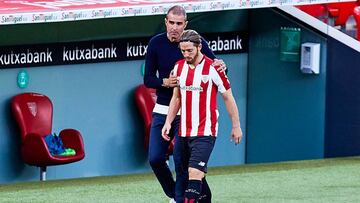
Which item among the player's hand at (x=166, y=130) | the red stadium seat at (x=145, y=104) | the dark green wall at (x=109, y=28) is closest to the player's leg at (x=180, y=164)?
the player's hand at (x=166, y=130)

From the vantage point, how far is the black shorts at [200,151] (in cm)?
985

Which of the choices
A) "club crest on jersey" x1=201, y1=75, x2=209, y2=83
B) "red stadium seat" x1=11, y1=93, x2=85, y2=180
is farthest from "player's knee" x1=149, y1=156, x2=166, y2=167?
"red stadium seat" x1=11, y1=93, x2=85, y2=180

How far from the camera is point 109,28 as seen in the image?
573 inches

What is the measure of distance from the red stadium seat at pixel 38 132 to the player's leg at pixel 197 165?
3.97 meters

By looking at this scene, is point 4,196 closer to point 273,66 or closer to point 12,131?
point 12,131

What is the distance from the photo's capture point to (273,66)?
1553cm

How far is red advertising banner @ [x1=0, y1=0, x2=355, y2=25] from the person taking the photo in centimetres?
1248

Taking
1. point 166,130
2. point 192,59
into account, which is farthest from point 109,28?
point 192,59

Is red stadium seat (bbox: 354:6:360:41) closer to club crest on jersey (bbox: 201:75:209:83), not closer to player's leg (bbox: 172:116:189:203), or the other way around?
player's leg (bbox: 172:116:189:203)

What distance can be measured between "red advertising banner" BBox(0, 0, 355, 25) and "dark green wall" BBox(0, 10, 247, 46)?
69cm

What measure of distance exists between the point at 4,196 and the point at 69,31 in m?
3.08

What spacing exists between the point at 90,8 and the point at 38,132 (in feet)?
5.68

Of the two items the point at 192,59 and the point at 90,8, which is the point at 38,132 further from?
the point at 192,59

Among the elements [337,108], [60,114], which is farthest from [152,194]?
[337,108]
